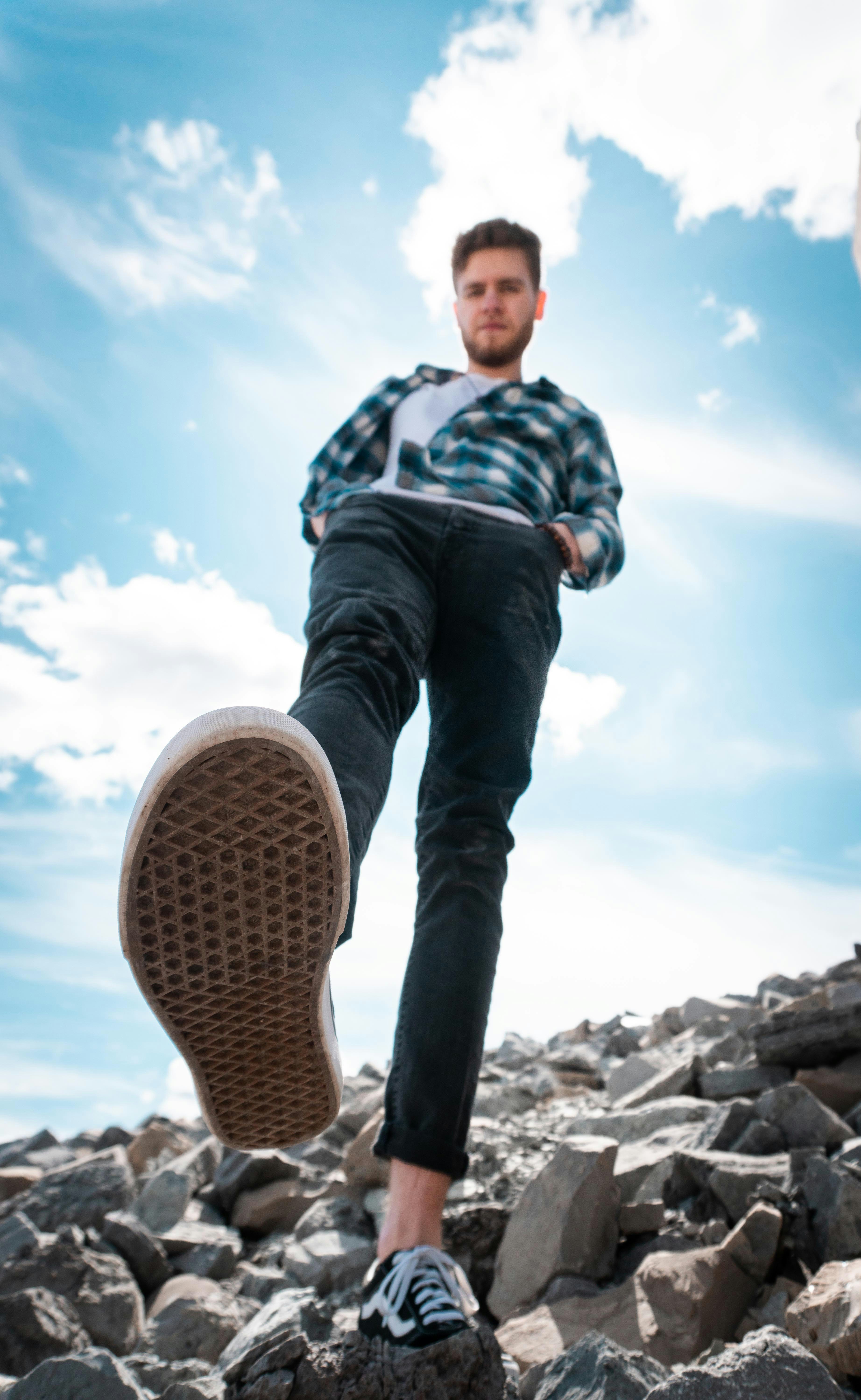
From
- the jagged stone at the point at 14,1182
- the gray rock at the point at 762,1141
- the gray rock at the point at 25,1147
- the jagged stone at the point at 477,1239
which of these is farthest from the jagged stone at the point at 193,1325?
the gray rock at the point at 25,1147

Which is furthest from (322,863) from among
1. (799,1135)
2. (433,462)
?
(799,1135)

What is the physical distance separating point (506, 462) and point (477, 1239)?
2025 millimetres

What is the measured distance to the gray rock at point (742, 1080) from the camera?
11.9ft

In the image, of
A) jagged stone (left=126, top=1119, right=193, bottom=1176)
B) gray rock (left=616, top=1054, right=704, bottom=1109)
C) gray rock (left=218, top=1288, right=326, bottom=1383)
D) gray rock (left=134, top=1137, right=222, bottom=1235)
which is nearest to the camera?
gray rock (left=218, top=1288, right=326, bottom=1383)

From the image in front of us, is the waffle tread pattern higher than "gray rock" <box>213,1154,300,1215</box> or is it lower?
higher

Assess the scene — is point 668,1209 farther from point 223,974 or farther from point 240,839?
point 240,839

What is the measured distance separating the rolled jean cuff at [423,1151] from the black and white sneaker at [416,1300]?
0.13 metres

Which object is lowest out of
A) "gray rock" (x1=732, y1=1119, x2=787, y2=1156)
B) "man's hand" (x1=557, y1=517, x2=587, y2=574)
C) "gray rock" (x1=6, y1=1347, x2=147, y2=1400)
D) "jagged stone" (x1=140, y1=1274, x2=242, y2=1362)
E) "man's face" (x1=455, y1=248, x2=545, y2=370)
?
"jagged stone" (x1=140, y1=1274, x2=242, y2=1362)

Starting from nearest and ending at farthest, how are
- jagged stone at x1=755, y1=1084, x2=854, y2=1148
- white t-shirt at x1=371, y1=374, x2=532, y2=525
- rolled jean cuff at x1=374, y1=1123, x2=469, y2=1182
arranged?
rolled jean cuff at x1=374, y1=1123, x2=469, y2=1182 < white t-shirt at x1=371, y1=374, x2=532, y2=525 < jagged stone at x1=755, y1=1084, x2=854, y2=1148

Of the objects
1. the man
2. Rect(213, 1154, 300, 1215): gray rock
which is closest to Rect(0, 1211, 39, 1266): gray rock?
Rect(213, 1154, 300, 1215): gray rock

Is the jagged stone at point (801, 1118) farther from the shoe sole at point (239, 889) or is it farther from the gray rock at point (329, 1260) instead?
the shoe sole at point (239, 889)

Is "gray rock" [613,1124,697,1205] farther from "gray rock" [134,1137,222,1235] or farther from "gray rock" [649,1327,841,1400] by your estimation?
"gray rock" [134,1137,222,1235]

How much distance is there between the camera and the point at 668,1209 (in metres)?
2.43

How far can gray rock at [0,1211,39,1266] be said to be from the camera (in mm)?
2650
